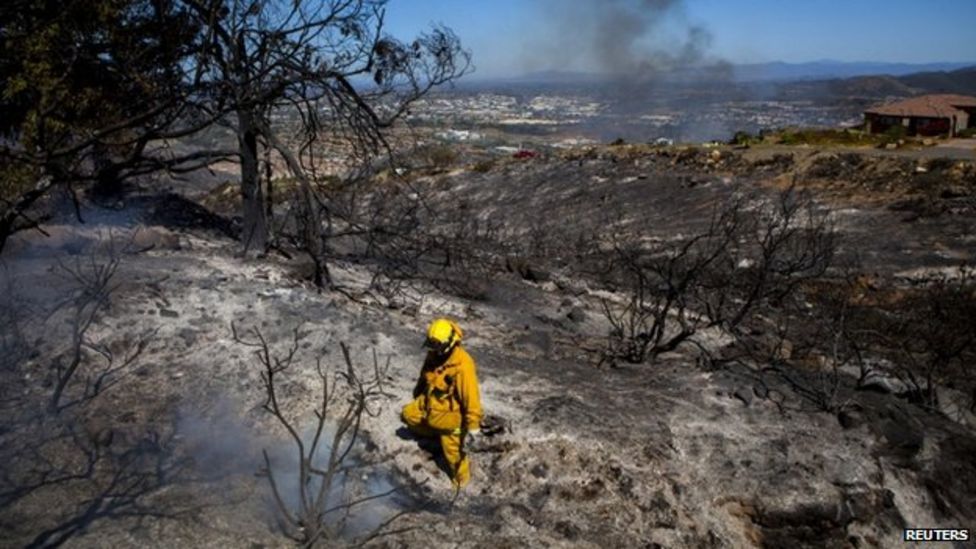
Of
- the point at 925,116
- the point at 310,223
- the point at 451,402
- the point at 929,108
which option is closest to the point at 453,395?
the point at 451,402

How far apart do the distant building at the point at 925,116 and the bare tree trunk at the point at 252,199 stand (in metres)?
30.4

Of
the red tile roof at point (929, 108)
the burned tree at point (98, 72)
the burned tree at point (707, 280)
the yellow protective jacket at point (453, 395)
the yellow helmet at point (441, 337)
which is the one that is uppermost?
the burned tree at point (98, 72)

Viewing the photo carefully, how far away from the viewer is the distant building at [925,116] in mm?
32812

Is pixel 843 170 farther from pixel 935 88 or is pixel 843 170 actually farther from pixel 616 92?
pixel 935 88

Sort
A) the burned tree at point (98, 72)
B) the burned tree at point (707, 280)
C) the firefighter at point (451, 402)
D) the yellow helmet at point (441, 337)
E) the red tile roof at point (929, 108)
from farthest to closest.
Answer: the red tile roof at point (929, 108) < the burned tree at point (707, 280) < the burned tree at point (98, 72) < the firefighter at point (451, 402) < the yellow helmet at point (441, 337)

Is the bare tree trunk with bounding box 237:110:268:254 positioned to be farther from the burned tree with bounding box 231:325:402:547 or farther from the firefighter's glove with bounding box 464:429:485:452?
the firefighter's glove with bounding box 464:429:485:452

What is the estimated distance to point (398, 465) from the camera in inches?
206

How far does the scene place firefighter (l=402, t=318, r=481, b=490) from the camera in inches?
196

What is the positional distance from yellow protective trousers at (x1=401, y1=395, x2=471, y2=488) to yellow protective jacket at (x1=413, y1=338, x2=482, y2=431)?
0.05ft

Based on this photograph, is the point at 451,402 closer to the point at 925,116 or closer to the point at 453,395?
the point at 453,395

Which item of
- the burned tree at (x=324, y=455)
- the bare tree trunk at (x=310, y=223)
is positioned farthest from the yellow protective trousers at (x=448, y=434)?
the bare tree trunk at (x=310, y=223)

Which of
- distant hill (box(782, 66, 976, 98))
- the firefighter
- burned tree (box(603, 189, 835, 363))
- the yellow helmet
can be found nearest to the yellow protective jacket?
the firefighter

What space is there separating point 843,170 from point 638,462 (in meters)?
15.2

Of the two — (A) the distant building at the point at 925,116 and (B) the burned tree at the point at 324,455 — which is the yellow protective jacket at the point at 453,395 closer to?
(B) the burned tree at the point at 324,455
